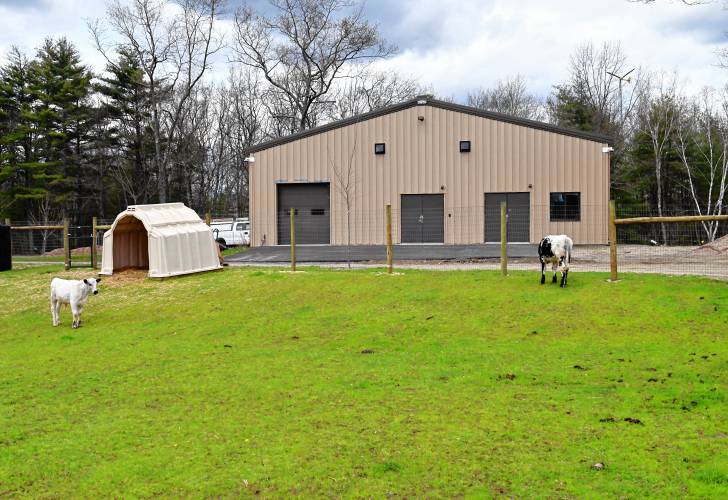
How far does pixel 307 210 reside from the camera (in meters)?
30.0

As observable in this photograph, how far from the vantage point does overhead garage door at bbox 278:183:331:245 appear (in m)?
29.7

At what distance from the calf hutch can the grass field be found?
1406 centimetres

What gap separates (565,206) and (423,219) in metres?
6.26

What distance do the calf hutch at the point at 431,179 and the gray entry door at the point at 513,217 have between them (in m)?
0.04

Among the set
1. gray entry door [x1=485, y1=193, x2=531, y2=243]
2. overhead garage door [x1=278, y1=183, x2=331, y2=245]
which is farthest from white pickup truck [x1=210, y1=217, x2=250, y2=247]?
gray entry door [x1=485, y1=193, x2=531, y2=243]

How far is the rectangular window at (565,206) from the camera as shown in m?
27.6

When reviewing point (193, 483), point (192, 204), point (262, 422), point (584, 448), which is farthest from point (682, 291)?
point (192, 204)

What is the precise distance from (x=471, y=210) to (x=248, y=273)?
13.4 metres

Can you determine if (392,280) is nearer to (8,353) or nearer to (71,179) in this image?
(8,353)

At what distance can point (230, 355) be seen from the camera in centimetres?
973

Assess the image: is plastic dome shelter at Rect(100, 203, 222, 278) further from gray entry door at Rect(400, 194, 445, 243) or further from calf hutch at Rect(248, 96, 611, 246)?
gray entry door at Rect(400, 194, 445, 243)

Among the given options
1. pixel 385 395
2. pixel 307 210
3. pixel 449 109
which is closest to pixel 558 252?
pixel 385 395

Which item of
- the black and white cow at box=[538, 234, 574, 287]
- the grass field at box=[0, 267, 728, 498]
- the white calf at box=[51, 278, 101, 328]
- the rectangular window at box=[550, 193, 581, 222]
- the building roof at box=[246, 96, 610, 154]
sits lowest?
the grass field at box=[0, 267, 728, 498]

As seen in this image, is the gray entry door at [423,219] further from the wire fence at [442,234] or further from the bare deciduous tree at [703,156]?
the bare deciduous tree at [703,156]
